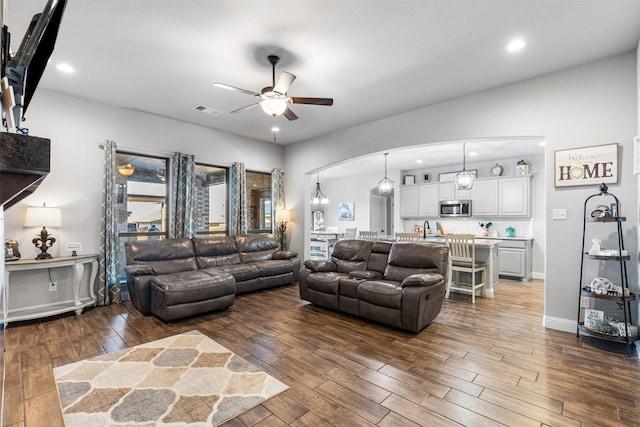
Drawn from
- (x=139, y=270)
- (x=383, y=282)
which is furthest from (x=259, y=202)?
(x=383, y=282)

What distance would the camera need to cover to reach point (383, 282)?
3807 mm

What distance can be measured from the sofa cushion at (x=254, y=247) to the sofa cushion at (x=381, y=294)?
8.60ft

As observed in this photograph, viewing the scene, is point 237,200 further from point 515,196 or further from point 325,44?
point 515,196

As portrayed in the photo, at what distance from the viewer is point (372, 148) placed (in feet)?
17.7

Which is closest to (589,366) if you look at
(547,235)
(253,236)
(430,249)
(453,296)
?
(547,235)

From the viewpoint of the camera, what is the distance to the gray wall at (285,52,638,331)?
10.6 feet

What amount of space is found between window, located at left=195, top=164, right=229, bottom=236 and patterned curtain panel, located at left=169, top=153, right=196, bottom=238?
337mm

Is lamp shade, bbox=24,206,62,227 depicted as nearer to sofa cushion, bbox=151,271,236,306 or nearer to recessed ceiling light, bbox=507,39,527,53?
sofa cushion, bbox=151,271,236,306

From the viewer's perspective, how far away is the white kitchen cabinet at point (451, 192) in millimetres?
7602

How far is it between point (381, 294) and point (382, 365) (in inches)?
37.7

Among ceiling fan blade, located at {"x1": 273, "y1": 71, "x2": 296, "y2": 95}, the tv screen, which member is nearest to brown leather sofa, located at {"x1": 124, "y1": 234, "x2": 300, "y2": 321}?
ceiling fan blade, located at {"x1": 273, "y1": 71, "x2": 296, "y2": 95}

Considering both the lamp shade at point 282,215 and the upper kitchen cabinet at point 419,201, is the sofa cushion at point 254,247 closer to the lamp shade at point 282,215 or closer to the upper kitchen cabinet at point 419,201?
the lamp shade at point 282,215

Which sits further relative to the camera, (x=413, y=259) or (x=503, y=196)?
(x=503, y=196)

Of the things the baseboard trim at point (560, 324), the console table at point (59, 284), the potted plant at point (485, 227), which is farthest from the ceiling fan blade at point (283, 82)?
the potted plant at point (485, 227)
